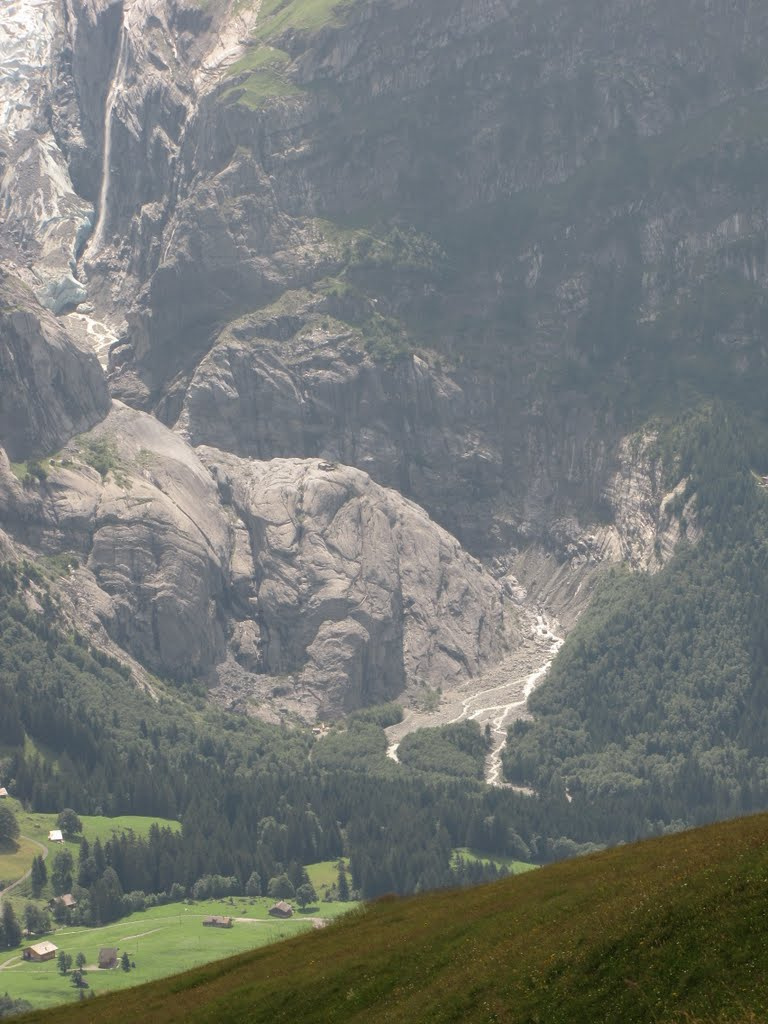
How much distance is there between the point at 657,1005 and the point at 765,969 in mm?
5406

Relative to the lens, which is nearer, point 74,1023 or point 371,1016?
point 371,1016

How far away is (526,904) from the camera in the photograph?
110 metres

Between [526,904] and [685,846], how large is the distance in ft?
34.4

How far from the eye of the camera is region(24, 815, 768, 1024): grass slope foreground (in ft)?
285

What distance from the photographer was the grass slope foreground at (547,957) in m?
86.9

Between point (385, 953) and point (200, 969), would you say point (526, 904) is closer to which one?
point (385, 953)

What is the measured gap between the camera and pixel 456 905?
391ft

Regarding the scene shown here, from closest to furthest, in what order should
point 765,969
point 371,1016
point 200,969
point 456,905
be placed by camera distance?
point 765,969, point 371,1016, point 456,905, point 200,969

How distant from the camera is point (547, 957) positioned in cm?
9538

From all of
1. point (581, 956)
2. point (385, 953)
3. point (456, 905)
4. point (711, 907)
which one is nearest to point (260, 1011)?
point (385, 953)

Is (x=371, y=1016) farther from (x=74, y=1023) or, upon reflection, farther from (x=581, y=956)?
(x=74, y=1023)

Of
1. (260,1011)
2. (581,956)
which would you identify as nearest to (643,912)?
(581,956)

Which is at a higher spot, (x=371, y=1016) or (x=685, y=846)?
(x=685, y=846)

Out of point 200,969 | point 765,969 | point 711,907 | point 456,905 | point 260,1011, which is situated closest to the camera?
point 765,969
